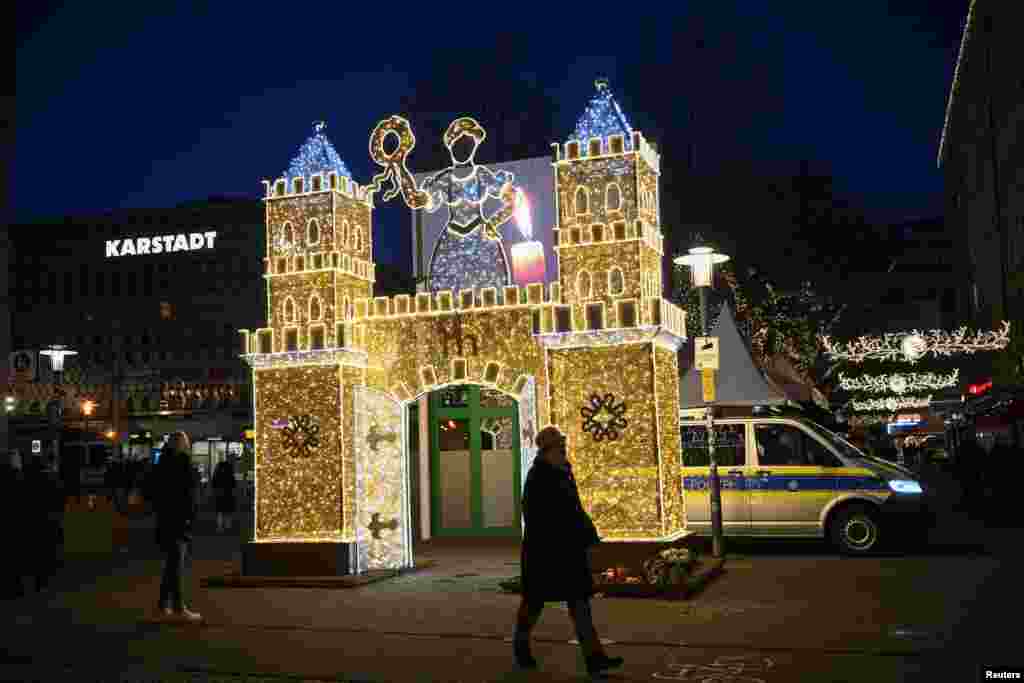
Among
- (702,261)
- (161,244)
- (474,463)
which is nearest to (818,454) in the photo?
(702,261)

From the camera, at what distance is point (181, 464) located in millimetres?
11586

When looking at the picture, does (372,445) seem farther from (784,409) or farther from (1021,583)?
(784,409)

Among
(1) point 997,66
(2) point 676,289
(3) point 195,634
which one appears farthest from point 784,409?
(1) point 997,66

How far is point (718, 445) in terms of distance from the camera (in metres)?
16.4

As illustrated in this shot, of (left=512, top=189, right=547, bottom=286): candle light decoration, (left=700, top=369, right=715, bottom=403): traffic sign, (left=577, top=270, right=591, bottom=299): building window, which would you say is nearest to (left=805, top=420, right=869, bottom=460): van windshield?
(left=700, top=369, right=715, bottom=403): traffic sign

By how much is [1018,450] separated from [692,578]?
10516 millimetres

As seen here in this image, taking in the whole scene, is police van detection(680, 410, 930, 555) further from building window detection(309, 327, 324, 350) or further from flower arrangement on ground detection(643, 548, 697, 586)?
building window detection(309, 327, 324, 350)

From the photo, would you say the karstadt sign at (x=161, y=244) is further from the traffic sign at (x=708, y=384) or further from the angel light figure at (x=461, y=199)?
the traffic sign at (x=708, y=384)

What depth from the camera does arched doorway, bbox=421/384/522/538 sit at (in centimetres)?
1930

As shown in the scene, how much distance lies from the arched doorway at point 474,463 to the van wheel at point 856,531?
5768 mm

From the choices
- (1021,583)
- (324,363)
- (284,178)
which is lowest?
(1021,583)

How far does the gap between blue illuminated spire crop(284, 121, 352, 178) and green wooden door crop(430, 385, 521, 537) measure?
5852mm

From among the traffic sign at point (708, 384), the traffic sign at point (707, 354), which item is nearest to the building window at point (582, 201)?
the traffic sign at point (707, 354)

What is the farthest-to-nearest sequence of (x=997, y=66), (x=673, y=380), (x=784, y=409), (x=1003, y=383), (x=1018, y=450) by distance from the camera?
(x=997, y=66) → (x=1003, y=383) → (x=784, y=409) → (x=1018, y=450) → (x=673, y=380)
